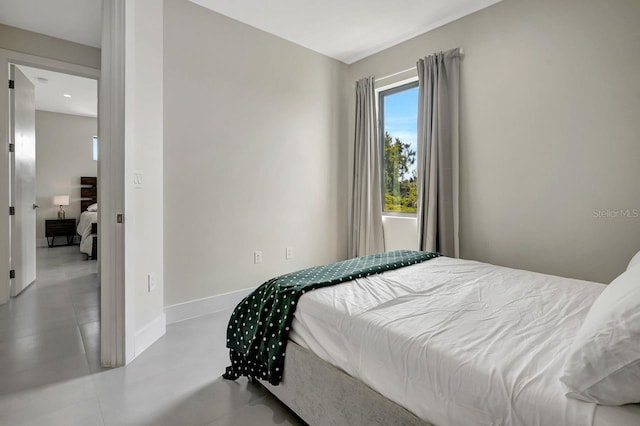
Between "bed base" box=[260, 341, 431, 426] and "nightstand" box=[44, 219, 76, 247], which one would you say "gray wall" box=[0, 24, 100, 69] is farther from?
"nightstand" box=[44, 219, 76, 247]

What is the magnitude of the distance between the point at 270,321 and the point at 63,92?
19.8 feet

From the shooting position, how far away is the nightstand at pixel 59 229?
6434mm

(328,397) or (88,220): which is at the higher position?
(88,220)

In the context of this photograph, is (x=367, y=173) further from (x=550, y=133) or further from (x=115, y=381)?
(x=115, y=381)

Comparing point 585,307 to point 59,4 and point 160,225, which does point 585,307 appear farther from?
point 59,4

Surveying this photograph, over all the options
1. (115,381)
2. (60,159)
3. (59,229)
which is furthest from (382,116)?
(60,159)

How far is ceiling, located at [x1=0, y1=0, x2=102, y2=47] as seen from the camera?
9.29 ft

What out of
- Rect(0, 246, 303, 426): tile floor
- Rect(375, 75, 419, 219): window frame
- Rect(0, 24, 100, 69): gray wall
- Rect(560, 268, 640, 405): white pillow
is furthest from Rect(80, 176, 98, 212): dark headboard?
Rect(560, 268, 640, 405): white pillow

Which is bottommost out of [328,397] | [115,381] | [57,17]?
[115,381]

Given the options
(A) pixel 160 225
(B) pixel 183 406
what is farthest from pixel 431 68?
(B) pixel 183 406

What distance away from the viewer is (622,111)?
2189mm

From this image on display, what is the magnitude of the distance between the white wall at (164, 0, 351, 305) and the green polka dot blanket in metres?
1.27

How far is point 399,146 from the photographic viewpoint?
371 centimetres

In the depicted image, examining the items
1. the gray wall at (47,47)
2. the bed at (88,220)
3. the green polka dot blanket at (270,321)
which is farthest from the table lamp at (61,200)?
the green polka dot blanket at (270,321)
